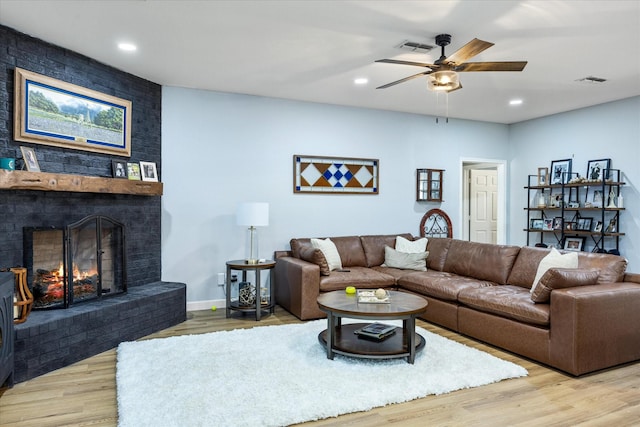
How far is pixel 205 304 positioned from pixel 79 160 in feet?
6.97

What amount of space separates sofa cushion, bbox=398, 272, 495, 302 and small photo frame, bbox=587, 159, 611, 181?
2.34 m

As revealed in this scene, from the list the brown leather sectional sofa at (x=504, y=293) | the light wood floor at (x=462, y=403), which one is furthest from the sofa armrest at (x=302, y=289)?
the light wood floor at (x=462, y=403)

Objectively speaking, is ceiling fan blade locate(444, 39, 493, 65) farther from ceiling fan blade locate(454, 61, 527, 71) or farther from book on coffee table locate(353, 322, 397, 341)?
book on coffee table locate(353, 322, 397, 341)

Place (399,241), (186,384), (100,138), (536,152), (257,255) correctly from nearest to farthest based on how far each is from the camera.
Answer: (186,384) → (100,138) → (257,255) → (399,241) → (536,152)

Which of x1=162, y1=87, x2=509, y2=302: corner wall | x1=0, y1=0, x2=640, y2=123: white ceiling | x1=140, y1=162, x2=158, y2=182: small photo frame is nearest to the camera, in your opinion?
x1=0, y1=0, x2=640, y2=123: white ceiling

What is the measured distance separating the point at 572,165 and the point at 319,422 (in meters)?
5.43

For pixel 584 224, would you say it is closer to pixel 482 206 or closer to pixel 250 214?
pixel 482 206

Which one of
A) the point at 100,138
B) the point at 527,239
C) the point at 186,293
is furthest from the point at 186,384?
the point at 527,239

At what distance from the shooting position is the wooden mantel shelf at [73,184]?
312 cm

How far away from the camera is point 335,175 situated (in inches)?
230

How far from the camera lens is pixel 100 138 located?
161 inches

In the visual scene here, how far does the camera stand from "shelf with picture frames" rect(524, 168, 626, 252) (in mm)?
5500

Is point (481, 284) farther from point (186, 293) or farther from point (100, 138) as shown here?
point (100, 138)

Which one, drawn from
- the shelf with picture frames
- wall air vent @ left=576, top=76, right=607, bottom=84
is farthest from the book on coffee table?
the shelf with picture frames
